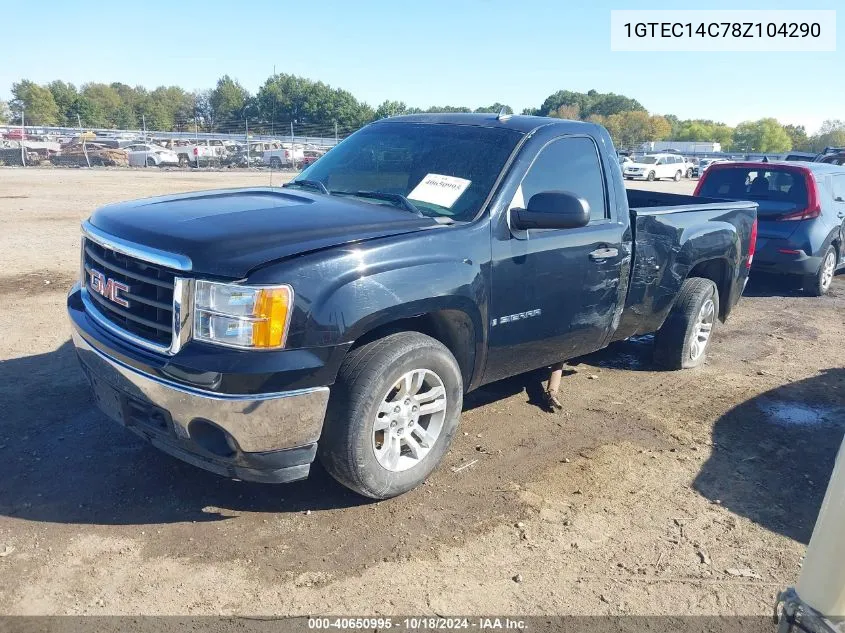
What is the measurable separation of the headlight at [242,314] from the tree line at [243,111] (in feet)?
171

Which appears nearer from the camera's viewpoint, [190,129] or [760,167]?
[760,167]

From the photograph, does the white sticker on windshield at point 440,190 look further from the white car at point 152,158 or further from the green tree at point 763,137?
the green tree at point 763,137

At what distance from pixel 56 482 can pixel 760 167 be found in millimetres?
8964

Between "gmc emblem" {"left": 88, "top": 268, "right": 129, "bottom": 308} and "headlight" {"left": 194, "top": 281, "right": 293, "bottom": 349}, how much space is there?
1.94 ft

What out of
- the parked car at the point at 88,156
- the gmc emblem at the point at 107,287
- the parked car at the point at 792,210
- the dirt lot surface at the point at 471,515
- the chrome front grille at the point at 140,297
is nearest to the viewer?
the dirt lot surface at the point at 471,515

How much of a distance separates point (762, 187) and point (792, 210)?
550 millimetres

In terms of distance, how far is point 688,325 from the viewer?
564 cm

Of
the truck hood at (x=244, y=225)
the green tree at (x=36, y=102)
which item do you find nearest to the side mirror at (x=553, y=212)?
the truck hood at (x=244, y=225)

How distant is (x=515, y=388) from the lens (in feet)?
17.4

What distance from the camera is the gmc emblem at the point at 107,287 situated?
3328mm

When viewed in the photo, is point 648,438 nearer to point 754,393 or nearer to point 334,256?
point 754,393

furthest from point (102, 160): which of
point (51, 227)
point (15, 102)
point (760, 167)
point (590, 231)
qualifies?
point (15, 102)

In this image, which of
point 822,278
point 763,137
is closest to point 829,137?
point 763,137

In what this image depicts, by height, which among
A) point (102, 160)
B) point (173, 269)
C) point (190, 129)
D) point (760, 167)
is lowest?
point (173, 269)
